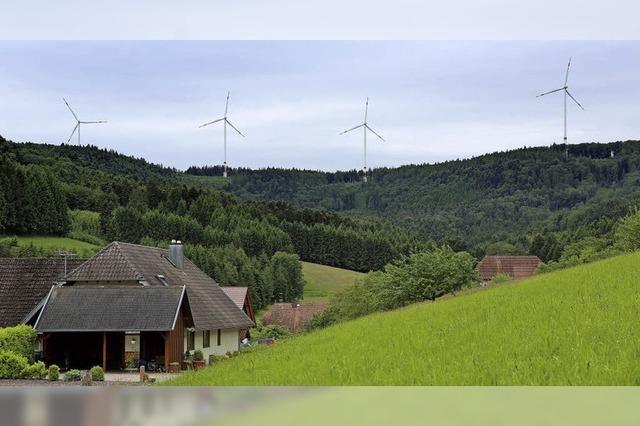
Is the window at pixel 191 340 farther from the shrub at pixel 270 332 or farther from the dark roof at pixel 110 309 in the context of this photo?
the shrub at pixel 270 332

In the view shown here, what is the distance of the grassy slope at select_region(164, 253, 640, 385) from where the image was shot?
529 cm


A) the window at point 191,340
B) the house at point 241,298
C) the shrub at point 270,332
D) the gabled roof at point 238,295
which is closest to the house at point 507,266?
the shrub at point 270,332

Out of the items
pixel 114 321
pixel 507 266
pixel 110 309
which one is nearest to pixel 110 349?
pixel 110 309

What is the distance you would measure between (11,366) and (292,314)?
50169mm

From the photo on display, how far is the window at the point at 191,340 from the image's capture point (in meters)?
38.2

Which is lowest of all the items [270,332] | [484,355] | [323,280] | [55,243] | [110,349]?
[270,332]

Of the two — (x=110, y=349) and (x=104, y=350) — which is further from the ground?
(x=104, y=350)

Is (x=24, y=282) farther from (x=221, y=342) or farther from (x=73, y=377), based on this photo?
(x=73, y=377)

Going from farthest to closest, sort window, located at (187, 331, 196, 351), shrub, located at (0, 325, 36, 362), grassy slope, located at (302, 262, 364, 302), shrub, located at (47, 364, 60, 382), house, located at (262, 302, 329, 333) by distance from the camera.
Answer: grassy slope, located at (302, 262, 364, 302) < house, located at (262, 302, 329, 333) < window, located at (187, 331, 196, 351) < shrub, located at (0, 325, 36, 362) < shrub, located at (47, 364, 60, 382)

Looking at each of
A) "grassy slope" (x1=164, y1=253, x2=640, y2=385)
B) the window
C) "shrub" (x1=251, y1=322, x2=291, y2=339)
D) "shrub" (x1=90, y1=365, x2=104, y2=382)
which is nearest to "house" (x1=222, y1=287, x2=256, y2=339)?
"shrub" (x1=251, y1=322, x2=291, y2=339)

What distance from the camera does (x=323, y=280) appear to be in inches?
5600

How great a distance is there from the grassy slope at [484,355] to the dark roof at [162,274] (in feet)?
97.3

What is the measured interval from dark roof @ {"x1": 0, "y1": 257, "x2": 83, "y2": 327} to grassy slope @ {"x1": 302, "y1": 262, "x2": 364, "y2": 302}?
86.8 metres

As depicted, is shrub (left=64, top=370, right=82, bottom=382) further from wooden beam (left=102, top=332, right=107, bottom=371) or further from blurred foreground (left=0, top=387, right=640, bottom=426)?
blurred foreground (left=0, top=387, right=640, bottom=426)
